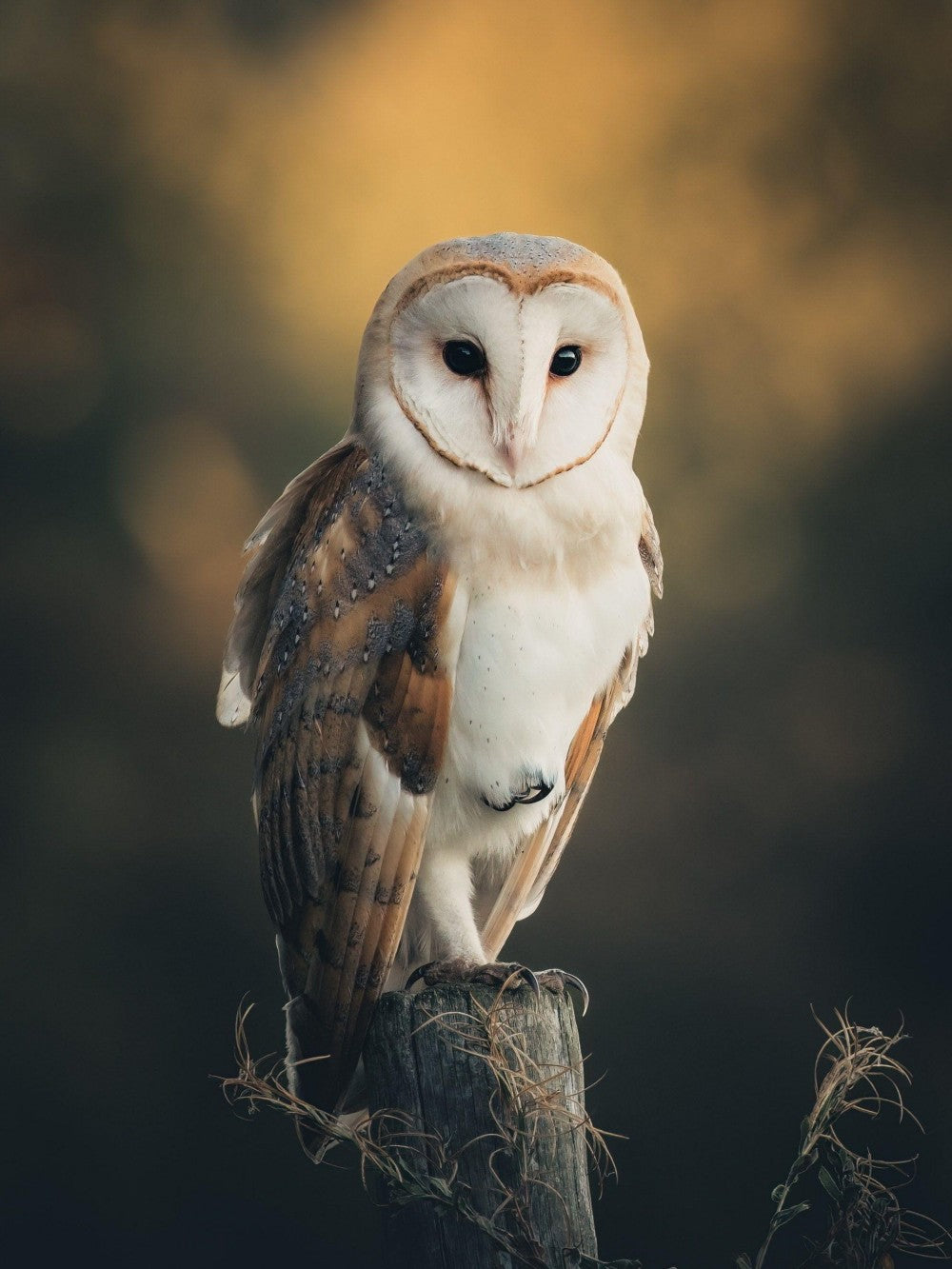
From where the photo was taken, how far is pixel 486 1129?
122 cm

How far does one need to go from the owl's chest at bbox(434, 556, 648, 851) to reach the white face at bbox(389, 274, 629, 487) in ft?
0.47

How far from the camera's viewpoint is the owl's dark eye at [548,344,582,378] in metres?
1.41

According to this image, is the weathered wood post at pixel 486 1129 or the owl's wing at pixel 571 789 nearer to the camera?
the weathered wood post at pixel 486 1129

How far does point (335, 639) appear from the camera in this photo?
57.3 inches

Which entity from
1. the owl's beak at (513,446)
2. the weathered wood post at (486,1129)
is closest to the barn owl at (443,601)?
the owl's beak at (513,446)

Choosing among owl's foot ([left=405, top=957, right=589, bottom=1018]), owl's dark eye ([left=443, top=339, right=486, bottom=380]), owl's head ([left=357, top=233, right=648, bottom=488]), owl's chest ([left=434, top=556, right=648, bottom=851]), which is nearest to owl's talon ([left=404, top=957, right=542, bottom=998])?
owl's foot ([left=405, top=957, right=589, bottom=1018])

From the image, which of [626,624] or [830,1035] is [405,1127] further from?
[626,624]

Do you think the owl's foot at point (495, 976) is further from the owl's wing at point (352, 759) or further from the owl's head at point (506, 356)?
the owl's head at point (506, 356)

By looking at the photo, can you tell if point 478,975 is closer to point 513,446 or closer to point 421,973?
point 421,973

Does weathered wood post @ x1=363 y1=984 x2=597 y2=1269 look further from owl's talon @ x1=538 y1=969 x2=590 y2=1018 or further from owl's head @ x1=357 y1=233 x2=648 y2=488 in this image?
owl's head @ x1=357 y1=233 x2=648 y2=488

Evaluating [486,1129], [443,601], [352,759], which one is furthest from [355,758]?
[486,1129]

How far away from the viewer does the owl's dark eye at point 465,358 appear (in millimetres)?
1375

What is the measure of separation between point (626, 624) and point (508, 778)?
0.24 meters

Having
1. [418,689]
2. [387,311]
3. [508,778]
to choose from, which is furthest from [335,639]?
[387,311]
